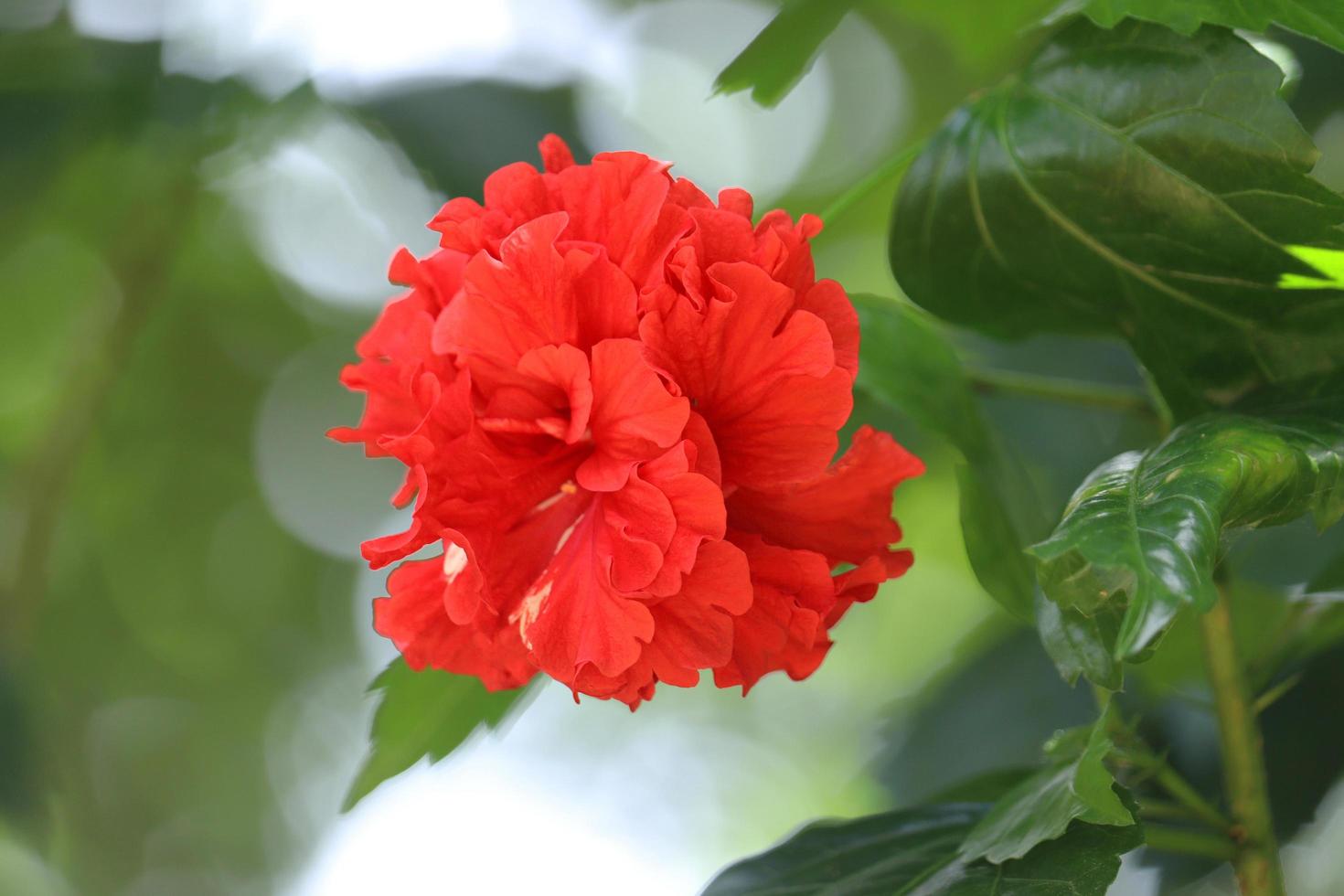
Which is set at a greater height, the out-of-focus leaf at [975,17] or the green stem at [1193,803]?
the out-of-focus leaf at [975,17]

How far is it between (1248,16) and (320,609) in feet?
9.21

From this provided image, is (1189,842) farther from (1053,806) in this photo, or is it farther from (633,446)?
(633,446)

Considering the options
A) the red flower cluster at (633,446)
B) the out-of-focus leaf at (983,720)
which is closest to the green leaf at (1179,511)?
the red flower cluster at (633,446)

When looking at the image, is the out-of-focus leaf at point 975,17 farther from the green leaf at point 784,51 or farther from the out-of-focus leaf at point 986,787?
the out-of-focus leaf at point 986,787

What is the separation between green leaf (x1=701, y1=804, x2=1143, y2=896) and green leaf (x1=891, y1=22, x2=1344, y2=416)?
0.29 metres

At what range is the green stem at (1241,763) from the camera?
785mm

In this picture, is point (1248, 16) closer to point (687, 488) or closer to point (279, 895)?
point (687, 488)

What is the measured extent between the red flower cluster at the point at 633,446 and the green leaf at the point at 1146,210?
17 centimetres

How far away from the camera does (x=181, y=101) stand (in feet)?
4.82

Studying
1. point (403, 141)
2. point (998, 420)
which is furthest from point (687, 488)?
point (403, 141)

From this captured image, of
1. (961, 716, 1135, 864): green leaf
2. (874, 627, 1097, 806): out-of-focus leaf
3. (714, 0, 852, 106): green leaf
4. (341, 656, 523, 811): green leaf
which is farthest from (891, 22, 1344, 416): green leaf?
(874, 627, 1097, 806): out-of-focus leaf

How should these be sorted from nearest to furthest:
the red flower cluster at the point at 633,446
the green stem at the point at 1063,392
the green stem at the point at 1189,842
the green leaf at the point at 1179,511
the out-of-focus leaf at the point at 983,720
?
1. the green leaf at the point at 1179,511
2. the red flower cluster at the point at 633,446
3. the green stem at the point at 1189,842
4. the green stem at the point at 1063,392
5. the out-of-focus leaf at the point at 983,720

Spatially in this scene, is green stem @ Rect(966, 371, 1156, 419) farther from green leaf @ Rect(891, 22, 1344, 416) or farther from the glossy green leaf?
the glossy green leaf

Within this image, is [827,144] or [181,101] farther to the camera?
[827,144]
